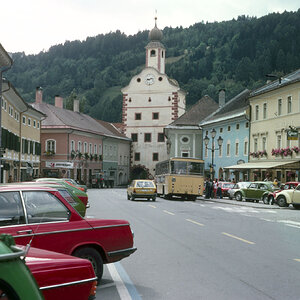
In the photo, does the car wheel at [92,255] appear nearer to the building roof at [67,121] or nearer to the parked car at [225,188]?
the parked car at [225,188]

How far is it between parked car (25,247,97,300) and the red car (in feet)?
8.22

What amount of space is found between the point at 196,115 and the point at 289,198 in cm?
4786

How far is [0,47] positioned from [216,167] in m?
36.6

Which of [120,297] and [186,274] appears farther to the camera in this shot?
[186,274]

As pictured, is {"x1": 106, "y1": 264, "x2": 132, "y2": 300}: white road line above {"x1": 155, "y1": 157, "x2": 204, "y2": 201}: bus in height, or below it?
below

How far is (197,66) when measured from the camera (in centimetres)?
16562

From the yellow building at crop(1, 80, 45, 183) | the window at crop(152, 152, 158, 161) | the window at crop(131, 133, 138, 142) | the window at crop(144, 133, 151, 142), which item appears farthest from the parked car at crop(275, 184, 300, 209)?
the window at crop(131, 133, 138, 142)

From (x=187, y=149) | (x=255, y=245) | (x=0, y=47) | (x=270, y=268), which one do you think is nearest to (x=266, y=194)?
(x=0, y=47)

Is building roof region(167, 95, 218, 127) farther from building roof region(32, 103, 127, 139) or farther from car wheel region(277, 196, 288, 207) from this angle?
car wheel region(277, 196, 288, 207)

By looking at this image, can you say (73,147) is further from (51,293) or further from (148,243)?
(51,293)

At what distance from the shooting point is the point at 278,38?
14525 cm

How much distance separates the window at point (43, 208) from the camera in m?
7.29

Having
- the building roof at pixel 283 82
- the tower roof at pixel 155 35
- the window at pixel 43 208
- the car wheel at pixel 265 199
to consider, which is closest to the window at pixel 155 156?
the tower roof at pixel 155 35

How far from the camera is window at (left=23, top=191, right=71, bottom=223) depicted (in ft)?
23.9
